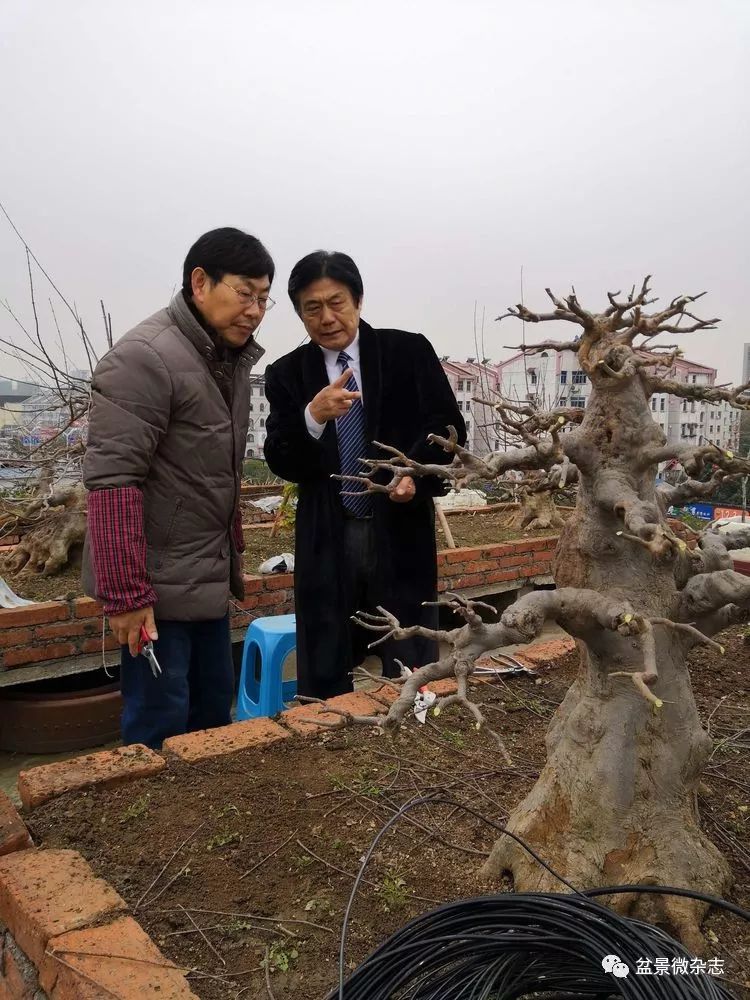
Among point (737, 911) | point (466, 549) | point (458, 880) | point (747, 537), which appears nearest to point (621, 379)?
point (747, 537)

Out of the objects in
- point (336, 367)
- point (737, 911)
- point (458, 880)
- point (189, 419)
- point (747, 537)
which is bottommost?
point (458, 880)

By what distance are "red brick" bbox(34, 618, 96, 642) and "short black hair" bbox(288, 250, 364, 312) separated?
7.34ft

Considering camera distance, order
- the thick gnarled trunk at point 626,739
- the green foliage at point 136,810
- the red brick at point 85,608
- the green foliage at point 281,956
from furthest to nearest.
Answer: the red brick at point 85,608
the green foliage at point 136,810
the thick gnarled trunk at point 626,739
the green foliage at point 281,956

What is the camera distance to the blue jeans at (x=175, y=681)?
86.9 inches

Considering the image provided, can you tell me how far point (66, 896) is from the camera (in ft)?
4.94

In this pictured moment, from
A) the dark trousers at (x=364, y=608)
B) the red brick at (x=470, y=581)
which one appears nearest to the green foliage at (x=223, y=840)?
the dark trousers at (x=364, y=608)

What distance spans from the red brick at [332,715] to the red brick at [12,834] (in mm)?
786

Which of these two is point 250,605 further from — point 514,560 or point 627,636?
point 627,636

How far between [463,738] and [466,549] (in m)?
2.94

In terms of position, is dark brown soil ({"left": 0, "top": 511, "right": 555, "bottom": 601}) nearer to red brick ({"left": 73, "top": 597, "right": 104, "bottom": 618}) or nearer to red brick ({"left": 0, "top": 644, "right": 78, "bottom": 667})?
red brick ({"left": 73, "top": 597, "right": 104, "bottom": 618})

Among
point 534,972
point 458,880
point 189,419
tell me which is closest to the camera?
point 534,972

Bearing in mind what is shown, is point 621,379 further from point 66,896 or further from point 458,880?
point 66,896

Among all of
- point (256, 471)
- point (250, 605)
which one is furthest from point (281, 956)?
point (256, 471)

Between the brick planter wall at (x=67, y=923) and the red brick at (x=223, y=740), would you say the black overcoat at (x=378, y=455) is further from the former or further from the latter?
the brick planter wall at (x=67, y=923)
